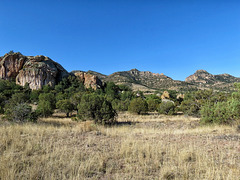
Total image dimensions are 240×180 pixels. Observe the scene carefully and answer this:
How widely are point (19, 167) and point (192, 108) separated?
2122 cm

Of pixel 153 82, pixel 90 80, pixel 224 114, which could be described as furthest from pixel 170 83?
pixel 224 114

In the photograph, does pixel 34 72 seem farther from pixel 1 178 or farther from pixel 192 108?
pixel 1 178

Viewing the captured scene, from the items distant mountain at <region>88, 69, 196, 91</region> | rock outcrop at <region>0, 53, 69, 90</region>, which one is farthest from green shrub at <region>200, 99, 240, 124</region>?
distant mountain at <region>88, 69, 196, 91</region>

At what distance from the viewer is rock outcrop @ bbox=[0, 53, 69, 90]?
172ft

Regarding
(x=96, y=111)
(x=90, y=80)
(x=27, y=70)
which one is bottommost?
(x=96, y=111)

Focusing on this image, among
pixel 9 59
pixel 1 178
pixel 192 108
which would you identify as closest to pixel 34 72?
pixel 9 59

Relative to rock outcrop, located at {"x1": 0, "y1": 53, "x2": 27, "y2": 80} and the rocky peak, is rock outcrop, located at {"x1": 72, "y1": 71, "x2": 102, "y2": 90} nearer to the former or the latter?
rock outcrop, located at {"x1": 0, "y1": 53, "x2": 27, "y2": 80}

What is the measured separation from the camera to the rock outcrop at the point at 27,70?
5247 centimetres

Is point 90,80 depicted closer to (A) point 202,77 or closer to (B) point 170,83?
(B) point 170,83

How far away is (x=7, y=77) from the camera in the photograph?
54500 mm

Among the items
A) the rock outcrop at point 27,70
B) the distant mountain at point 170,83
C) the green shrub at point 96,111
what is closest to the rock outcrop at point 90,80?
the rock outcrop at point 27,70

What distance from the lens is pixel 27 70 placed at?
2060 inches

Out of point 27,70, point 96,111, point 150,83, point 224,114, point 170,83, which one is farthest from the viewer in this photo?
point 150,83

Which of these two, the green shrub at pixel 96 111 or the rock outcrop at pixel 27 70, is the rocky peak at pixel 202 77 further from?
the green shrub at pixel 96 111
